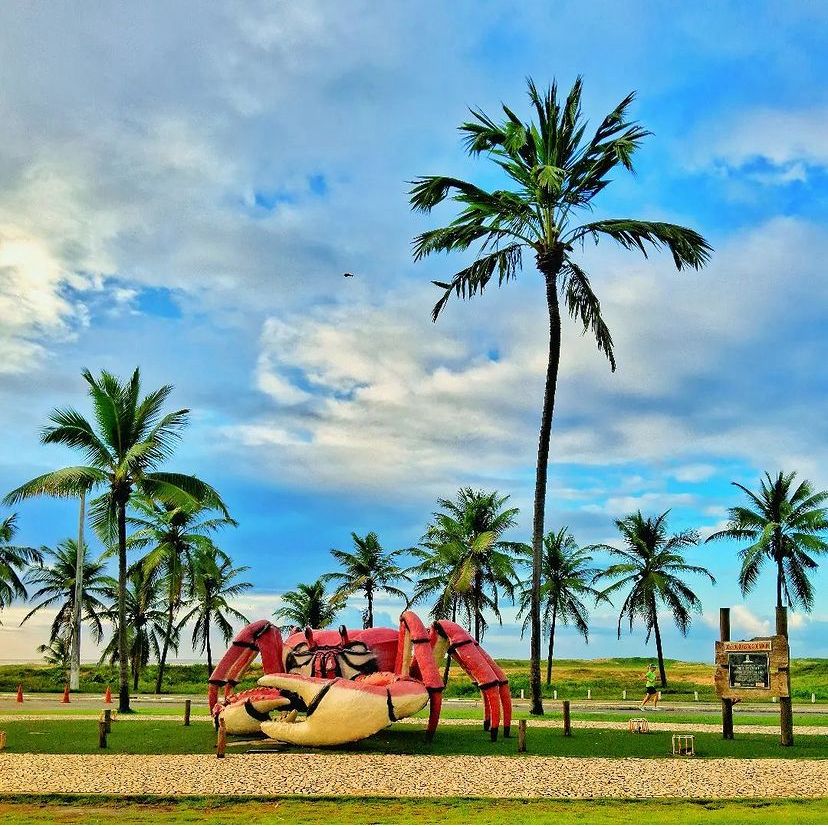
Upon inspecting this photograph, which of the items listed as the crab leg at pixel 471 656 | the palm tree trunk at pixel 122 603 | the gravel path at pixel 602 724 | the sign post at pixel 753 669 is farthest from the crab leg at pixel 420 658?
the palm tree trunk at pixel 122 603

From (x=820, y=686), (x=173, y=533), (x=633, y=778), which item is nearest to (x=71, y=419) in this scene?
(x=173, y=533)

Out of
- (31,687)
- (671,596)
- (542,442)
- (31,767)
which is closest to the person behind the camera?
(31,767)

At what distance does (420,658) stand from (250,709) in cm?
319

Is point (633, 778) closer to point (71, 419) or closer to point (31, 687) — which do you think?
point (71, 419)

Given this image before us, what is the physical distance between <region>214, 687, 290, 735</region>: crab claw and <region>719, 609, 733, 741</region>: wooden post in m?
9.87

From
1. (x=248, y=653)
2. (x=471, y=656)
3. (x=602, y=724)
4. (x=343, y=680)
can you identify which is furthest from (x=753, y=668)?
(x=248, y=653)

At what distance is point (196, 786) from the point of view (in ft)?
42.7

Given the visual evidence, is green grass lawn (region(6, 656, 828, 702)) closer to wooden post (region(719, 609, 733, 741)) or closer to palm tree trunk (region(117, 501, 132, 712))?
palm tree trunk (region(117, 501, 132, 712))

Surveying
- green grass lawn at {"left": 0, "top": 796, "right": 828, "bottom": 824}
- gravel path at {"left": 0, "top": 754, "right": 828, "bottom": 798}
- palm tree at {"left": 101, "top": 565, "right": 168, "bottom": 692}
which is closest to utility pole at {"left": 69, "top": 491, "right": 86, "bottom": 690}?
palm tree at {"left": 101, "top": 565, "right": 168, "bottom": 692}

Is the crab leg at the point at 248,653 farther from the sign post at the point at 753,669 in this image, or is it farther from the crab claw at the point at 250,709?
the sign post at the point at 753,669

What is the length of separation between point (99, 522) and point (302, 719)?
635 inches

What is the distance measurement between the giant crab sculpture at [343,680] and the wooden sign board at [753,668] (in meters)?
5.33

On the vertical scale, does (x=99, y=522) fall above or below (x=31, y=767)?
above

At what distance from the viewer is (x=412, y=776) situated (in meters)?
13.7
